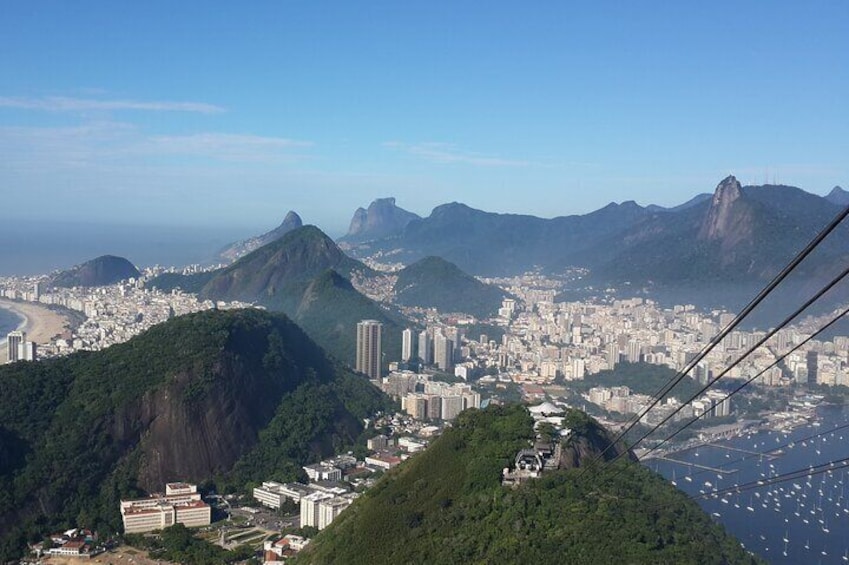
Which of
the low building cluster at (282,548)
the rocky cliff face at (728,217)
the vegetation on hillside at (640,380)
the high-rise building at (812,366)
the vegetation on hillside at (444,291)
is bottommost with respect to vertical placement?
the low building cluster at (282,548)

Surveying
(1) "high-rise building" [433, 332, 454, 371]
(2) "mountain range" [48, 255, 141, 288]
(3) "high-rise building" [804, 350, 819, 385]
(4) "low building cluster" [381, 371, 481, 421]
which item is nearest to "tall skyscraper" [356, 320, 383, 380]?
(4) "low building cluster" [381, 371, 481, 421]

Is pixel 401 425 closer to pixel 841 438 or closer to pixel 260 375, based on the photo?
pixel 260 375

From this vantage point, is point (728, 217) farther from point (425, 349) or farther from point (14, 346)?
point (14, 346)

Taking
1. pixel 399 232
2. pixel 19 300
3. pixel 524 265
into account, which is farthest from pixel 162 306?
pixel 399 232

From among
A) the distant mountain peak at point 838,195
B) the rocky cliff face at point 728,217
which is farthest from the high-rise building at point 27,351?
the distant mountain peak at point 838,195

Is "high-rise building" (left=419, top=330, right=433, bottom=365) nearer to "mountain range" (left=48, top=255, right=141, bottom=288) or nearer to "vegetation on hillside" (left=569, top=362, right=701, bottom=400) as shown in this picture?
"vegetation on hillside" (left=569, top=362, right=701, bottom=400)

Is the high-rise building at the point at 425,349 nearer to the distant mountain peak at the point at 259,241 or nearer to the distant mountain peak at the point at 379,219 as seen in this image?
the distant mountain peak at the point at 259,241
